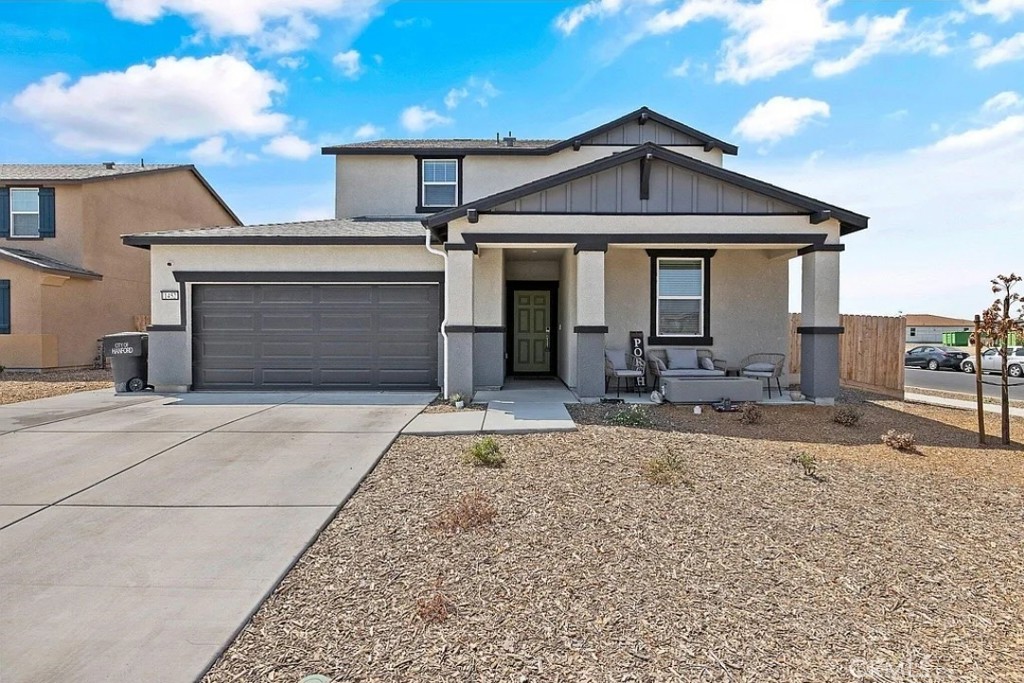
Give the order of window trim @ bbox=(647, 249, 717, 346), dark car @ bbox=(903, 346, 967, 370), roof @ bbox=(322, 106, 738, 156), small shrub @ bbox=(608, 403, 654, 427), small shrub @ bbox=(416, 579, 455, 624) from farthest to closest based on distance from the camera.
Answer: dark car @ bbox=(903, 346, 967, 370)
roof @ bbox=(322, 106, 738, 156)
window trim @ bbox=(647, 249, 717, 346)
small shrub @ bbox=(608, 403, 654, 427)
small shrub @ bbox=(416, 579, 455, 624)

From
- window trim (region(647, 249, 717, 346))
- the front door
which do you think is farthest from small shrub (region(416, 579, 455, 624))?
the front door

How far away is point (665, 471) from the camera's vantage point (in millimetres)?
5312

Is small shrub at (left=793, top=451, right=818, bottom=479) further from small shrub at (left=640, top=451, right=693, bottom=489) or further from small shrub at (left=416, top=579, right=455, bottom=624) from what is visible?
small shrub at (left=416, top=579, right=455, bottom=624)

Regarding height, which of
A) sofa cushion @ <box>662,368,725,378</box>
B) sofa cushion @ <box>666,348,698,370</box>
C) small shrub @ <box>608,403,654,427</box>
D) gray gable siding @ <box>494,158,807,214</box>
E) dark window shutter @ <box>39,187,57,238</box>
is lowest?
small shrub @ <box>608,403,654,427</box>

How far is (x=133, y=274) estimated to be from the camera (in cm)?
1898

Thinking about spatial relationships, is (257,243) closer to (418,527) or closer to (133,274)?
(418,527)

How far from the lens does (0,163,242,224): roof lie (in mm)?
16922

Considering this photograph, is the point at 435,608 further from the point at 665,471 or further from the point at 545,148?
the point at 545,148

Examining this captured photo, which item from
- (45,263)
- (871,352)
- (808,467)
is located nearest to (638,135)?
(871,352)

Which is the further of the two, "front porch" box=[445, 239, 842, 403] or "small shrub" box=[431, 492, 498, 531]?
"front porch" box=[445, 239, 842, 403]

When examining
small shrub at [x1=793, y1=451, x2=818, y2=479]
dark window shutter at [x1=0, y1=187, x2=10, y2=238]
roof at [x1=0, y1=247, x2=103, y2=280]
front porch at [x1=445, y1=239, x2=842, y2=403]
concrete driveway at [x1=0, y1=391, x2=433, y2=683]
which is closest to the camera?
concrete driveway at [x1=0, y1=391, x2=433, y2=683]

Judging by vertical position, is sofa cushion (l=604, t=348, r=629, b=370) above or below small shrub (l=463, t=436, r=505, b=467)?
above

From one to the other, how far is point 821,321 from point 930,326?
2302 inches

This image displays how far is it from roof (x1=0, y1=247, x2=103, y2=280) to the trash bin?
6910mm
